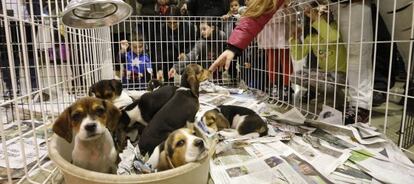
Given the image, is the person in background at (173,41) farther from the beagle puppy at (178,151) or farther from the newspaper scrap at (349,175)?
the newspaper scrap at (349,175)

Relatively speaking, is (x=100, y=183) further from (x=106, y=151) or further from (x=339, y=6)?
(x=339, y=6)

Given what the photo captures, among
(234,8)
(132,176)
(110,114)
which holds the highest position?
(234,8)

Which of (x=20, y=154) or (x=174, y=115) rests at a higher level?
(x=174, y=115)

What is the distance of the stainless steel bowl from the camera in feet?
3.41

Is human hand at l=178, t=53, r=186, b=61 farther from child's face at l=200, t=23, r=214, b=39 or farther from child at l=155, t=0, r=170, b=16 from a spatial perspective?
child at l=155, t=0, r=170, b=16

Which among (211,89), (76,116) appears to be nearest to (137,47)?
(211,89)

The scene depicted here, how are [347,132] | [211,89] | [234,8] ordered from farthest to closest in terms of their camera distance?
[234,8] → [211,89] → [347,132]

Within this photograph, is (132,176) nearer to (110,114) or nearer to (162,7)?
(110,114)

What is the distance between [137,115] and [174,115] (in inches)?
13.1

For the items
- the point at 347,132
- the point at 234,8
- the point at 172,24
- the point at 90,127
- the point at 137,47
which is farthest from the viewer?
the point at 234,8

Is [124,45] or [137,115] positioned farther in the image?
[124,45]

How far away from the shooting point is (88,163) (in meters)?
0.99

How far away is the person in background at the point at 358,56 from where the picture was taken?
1.42 m

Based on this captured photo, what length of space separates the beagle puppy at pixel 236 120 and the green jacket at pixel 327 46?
53cm
